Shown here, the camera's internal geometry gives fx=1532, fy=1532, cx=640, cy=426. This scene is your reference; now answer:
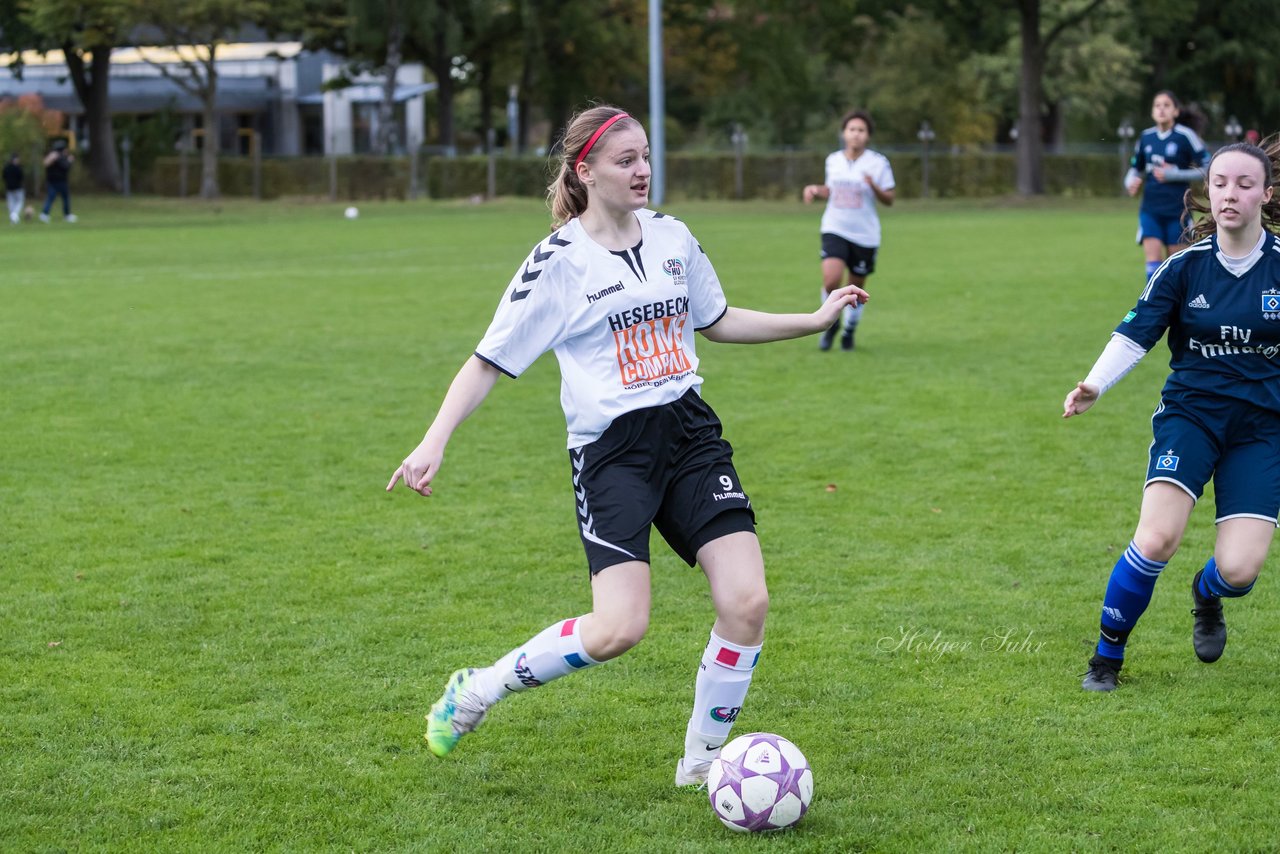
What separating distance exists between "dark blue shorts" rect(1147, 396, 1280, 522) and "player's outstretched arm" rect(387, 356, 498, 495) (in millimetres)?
2358

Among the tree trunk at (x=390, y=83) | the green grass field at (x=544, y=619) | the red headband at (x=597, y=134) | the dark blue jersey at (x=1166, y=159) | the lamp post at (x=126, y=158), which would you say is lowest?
the green grass field at (x=544, y=619)

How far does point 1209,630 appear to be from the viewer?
18.5 ft

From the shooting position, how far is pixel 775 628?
20.1ft

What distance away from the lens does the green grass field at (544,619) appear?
14.4 ft

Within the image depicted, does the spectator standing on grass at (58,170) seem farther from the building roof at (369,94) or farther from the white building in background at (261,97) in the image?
the building roof at (369,94)

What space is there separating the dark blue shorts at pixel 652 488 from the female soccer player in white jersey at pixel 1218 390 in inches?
55.6

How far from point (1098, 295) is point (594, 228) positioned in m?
15.0

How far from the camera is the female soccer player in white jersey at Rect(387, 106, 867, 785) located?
4.34 meters

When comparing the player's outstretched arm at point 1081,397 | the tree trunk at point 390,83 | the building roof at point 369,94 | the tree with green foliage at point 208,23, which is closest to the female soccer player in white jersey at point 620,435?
the player's outstretched arm at point 1081,397

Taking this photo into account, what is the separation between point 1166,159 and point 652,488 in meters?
12.4

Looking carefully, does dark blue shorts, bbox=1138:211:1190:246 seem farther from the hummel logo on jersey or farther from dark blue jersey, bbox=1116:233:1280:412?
the hummel logo on jersey

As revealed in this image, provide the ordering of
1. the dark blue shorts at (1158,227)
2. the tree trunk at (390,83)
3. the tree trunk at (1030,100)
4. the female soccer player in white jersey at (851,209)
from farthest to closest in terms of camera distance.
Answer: the tree trunk at (390,83), the tree trunk at (1030,100), the dark blue shorts at (1158,227), the female soccer player in white jersey at (851,209)

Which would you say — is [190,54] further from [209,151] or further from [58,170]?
[58,170]

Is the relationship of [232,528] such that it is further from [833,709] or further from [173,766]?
[833,709]
